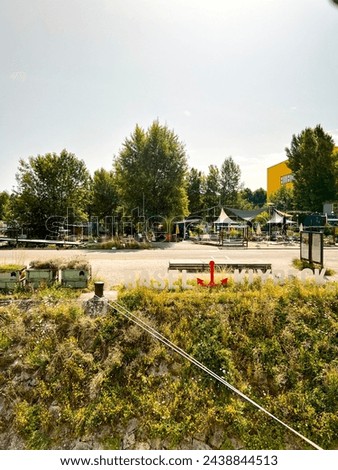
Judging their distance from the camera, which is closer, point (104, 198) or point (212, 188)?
point (104, 198)

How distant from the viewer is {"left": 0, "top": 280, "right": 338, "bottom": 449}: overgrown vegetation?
5.66 meters

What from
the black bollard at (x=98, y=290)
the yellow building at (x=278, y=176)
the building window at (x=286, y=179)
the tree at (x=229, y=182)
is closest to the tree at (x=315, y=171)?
the tree at (x=229, y=182)

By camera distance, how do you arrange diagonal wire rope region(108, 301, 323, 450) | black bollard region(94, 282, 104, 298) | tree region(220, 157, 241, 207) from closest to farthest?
diagonal wire rope region(108, 301, 323, 450) → black bollard region(94, 282, 104, 298) → tree region(220, 157, 241, 207)

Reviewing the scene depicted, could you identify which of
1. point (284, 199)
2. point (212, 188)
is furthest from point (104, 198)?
point (284, 199)

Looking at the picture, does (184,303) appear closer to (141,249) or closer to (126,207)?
(141,249)

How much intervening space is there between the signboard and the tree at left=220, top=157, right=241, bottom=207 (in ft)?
140

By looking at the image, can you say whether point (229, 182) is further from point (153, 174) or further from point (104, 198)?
point (153, 174)

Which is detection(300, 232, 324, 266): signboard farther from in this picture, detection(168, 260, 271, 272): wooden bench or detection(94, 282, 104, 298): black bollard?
detection(94, 282, 104, 298): black bollard

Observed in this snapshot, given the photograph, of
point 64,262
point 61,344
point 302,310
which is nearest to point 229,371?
point 302,310

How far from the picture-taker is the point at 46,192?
1302 inches

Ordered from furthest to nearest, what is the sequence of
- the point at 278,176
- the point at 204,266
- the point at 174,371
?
the point at 278,176
the point at 204,266
the point at 174,371

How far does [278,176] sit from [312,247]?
6137 centimetres

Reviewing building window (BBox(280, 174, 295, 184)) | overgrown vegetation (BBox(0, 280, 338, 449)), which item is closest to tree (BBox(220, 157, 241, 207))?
building window (BBox(280, 174, 295, 184))

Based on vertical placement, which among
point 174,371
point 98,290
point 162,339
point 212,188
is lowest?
point 174,371
